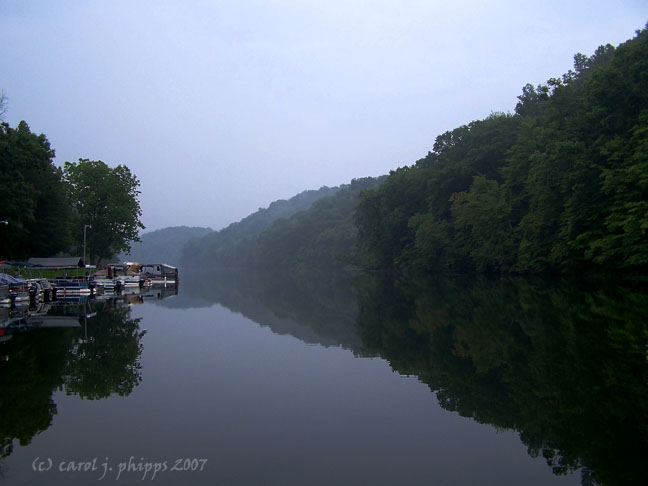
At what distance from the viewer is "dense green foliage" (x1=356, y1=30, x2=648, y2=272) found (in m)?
36.3

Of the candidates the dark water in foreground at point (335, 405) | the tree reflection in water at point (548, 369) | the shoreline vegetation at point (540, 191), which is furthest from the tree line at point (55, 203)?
the shoreline vegetation at point (540, 191)

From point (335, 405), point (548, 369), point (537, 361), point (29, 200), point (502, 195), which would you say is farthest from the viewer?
point (502, 195)

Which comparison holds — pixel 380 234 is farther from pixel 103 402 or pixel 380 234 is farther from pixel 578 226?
pixel 103 402

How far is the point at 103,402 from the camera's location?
1036 centimetres

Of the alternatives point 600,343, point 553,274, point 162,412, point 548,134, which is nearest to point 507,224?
point 553,274

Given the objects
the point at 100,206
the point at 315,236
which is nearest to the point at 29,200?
the point at 100,206

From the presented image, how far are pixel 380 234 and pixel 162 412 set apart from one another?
7880 cm

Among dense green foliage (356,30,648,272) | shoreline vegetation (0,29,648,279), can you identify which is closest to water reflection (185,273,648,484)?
dense green foliage (356,30,648,272)

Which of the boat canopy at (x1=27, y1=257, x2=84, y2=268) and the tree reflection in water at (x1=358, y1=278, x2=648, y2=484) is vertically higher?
the boat canopy at (x1=27, y1=257, x2=84, y2=268)

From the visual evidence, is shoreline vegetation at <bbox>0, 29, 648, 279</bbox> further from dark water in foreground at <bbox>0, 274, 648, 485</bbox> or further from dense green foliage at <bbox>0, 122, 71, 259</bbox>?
dark water in foreground at <bbox>0, 274, 648, 485</bbox>

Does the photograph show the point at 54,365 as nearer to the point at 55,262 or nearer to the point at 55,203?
the point at 55,262

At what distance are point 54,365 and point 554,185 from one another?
42.2 meters

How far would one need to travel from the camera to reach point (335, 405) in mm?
10172

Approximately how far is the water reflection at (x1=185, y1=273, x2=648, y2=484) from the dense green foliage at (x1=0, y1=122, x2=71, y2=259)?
3003cm
